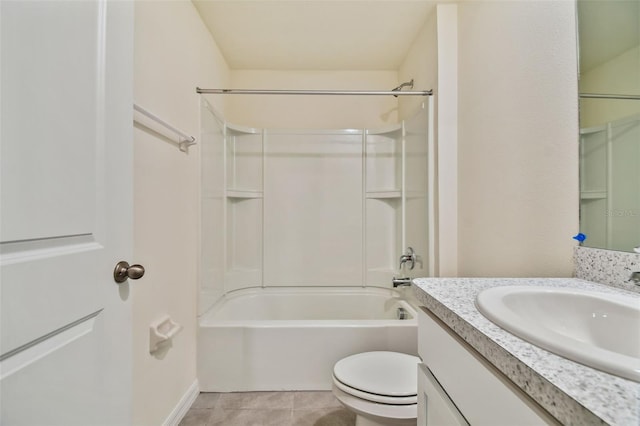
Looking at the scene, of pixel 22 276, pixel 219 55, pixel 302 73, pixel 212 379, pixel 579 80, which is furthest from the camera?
pixel 302 73

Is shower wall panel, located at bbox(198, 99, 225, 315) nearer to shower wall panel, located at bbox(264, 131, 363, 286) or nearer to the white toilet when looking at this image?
shower wall panel, located at bbox(264, 131, 363, 286)

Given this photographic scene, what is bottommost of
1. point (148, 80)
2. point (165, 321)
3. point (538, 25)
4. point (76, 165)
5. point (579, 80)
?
point (165, 321)

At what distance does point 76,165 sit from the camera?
54 centimetres

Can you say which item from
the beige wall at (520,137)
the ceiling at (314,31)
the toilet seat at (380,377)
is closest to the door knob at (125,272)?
the toilet seat at (380,377)

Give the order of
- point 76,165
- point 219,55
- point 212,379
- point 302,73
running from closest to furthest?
1. point 76,165
2. point 212,379
3. point 219,55
4. point 302,73

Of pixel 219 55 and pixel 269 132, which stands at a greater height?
pixel 219 55

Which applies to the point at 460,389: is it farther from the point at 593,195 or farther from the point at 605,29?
the point at 605,29

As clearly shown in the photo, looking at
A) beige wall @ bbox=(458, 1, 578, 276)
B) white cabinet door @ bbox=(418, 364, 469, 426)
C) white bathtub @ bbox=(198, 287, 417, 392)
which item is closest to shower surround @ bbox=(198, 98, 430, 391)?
white bathtub @ bbox=(198, 287, 417, 392)

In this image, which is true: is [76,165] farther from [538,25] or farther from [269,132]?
[269,132]

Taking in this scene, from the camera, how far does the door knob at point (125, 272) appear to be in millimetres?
664

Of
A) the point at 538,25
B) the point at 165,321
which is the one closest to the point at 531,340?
the point at 538,25

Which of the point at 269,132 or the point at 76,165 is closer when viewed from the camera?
the point at 76,165

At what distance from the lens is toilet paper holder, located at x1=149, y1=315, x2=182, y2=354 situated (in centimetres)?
118

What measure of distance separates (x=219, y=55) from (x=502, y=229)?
85.8 inches
